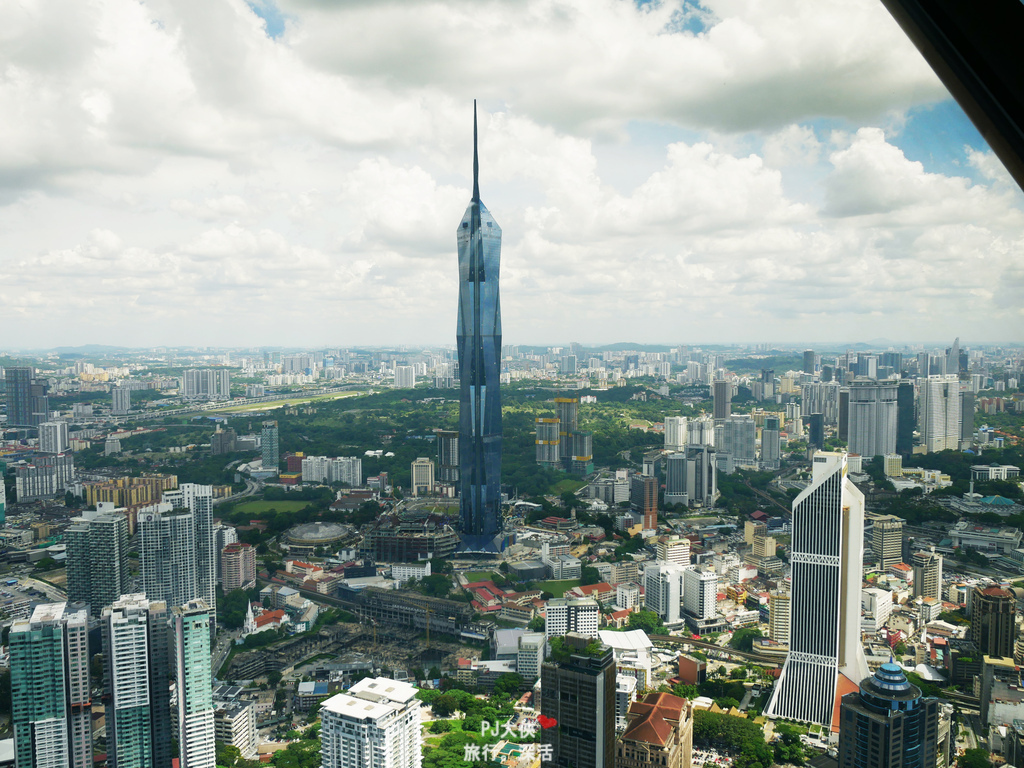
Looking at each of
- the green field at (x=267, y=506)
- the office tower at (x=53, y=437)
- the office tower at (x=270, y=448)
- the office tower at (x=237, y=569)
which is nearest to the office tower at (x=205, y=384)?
the office tower at (x=270, y=448)

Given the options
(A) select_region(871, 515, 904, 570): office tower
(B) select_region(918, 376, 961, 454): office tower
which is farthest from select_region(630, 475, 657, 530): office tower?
(B) select_region(918, 376, 961, 454): office tower

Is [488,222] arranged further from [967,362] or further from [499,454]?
[967,362]

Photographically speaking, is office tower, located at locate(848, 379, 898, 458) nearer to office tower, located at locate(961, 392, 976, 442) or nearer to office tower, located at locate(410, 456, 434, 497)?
office tower, located at locate(961, 392, 976, 442)

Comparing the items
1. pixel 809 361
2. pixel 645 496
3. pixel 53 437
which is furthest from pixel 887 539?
pixel 53 437

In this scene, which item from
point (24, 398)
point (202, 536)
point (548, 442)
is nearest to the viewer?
point (202, 536)

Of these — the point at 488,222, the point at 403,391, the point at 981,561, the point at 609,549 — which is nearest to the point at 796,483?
the point at 609,549

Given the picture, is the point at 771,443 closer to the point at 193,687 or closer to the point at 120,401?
the point at 193,687
